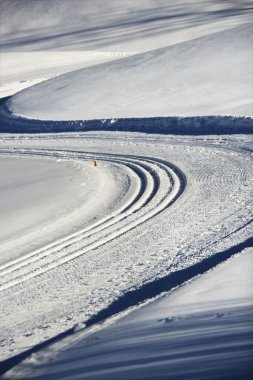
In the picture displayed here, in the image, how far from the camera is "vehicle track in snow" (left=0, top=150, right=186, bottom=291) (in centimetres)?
666

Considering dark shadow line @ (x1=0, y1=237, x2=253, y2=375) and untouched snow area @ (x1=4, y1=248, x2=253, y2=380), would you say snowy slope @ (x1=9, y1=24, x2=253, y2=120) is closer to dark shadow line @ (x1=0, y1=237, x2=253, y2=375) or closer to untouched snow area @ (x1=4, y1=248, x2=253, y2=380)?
dark shadow line @ (x1=0, y1=237, x2=253, y2=375)

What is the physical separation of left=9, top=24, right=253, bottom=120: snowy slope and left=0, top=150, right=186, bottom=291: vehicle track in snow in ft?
9.69

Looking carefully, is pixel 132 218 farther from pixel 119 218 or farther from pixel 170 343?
pixel 170 343

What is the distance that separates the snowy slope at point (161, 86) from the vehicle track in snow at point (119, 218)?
2.95 meters

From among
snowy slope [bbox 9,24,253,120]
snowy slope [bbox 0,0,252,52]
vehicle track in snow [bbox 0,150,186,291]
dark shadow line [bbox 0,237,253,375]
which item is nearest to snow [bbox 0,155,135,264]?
vehicle track in snow [bbox 0,150,186,291]

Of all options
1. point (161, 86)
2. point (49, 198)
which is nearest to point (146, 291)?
point (49, 198)

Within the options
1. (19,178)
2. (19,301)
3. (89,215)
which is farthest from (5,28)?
(19,301)

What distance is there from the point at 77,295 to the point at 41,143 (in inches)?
308

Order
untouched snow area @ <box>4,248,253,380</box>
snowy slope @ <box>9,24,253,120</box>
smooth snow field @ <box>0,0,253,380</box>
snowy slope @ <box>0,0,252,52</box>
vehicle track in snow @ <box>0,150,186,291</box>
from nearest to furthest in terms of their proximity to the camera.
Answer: untouched snow area @ <box>4,248,253,380</box> → smooth snow field @ <box>0,0,253,380</box> → vehicle track in snow @ <box>0,150,186,291</box> → snowy slope @ <box>9,24,253,120</box> → snowy slope @ <box>0,0,252,52</box>

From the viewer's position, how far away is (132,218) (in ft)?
26.2

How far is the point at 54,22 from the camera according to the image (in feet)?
122

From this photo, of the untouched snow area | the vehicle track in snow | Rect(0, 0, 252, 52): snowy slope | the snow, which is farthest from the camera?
Rect(0, 0, 252, 52): snowy slope

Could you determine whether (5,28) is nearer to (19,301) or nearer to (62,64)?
(62,64)

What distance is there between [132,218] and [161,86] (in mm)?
8925
